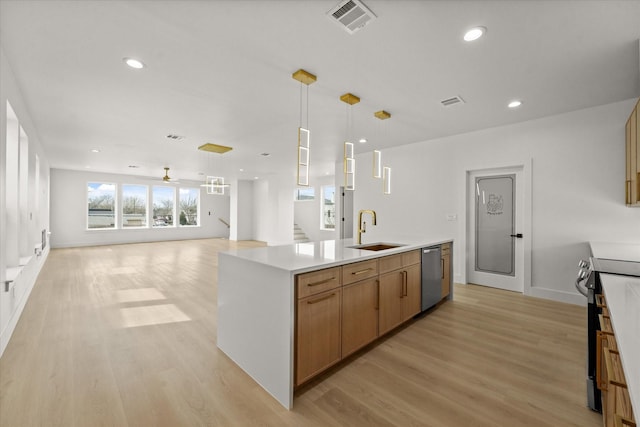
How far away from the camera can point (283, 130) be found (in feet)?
15.9

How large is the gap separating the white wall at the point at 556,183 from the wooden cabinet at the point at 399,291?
711mm

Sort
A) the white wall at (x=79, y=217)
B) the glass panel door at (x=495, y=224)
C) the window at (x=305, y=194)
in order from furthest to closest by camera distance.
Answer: the window at (x=305, y=194) → the white wall at (x=79, y=217) → the glass panel door at (x=495, y=224)

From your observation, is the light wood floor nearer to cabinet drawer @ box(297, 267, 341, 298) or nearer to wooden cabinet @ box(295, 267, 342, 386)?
wooden cabinet @ box(295, 267, 342, 386)

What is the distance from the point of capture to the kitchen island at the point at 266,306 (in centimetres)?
184

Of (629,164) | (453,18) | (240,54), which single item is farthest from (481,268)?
(240,54)

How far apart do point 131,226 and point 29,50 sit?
382 inches

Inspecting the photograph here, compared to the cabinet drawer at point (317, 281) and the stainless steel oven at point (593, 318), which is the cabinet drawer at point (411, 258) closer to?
the cabinet drawer at point (317, 281)

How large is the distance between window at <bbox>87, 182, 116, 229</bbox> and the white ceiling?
20.8 ft

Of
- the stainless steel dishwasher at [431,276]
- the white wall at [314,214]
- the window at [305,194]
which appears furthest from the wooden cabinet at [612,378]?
the window at [305,194]

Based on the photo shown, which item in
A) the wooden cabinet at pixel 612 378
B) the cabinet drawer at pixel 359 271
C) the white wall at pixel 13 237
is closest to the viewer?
the wooden cabinet at pixel 612 378

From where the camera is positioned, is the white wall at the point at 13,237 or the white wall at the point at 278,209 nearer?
the white wall at the point at 13,237

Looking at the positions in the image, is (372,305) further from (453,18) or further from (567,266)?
(567,266)

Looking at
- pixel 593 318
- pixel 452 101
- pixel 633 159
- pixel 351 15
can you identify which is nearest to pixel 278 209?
pixel 452 101

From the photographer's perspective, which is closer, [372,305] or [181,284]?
[372,305]
